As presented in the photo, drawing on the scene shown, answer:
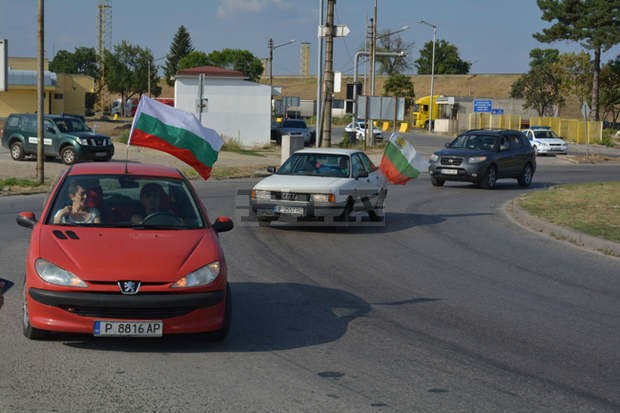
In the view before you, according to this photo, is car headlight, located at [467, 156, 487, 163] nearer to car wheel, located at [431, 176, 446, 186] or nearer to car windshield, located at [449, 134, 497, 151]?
car windshield, located at [449, 134, 497, 151]

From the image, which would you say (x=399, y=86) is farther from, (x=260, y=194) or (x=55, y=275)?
(x=55, y=275)

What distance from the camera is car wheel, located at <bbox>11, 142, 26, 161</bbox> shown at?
3128cm

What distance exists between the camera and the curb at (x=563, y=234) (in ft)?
44.8

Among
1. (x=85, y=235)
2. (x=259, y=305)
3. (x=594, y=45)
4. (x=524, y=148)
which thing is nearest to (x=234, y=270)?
(x=259, y=305)

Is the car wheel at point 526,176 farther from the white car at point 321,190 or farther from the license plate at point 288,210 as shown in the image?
the license plate at point 288,210

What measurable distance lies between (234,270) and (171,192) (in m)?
2.85

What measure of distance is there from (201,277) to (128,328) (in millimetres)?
710

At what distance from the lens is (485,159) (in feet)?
86.1

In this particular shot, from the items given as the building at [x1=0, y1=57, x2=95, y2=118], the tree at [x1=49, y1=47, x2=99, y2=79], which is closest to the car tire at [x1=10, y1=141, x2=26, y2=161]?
the building at [x1=0, y1=57, x2=95, y2=118]

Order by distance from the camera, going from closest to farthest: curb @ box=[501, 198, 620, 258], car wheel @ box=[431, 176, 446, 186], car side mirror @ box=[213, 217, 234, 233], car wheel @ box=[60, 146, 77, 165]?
car side mirror @ box=[213, 217, 234, 233], curb @ box=[501, 198, 620, 258], car wheel @ box=[431, 176, 446, 186], car wheel @ box=[60, 146, 77, 165]

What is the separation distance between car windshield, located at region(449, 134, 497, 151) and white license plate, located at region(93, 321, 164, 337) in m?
21.5

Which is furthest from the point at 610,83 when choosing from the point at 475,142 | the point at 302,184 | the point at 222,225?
the point at 222,225

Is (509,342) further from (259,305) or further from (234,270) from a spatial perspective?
(234,270)

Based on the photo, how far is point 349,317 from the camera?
8430 millimetres
